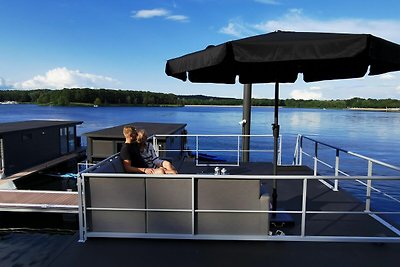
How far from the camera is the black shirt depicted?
495 cm

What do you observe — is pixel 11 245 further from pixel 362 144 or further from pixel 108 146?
pixel 362 144

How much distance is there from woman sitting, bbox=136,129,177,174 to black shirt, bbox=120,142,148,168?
216 mm

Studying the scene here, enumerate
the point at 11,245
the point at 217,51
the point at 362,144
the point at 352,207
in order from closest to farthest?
the point at 217,51, the point at 352,207, the point at 11,245, the point at 362,144

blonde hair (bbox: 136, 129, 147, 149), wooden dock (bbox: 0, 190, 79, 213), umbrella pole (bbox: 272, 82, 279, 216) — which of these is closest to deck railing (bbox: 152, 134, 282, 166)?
umbrella pole (bbox: 272, 82, 279, 216)

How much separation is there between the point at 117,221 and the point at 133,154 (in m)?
1.41

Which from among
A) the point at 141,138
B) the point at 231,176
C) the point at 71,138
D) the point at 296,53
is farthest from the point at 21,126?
the point at 296,53

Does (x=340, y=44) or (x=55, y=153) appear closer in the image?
(x=340, y=44)

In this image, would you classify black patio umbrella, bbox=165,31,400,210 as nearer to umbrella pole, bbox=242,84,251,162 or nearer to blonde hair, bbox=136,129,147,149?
blonde hair, bbox=136,129,147,149

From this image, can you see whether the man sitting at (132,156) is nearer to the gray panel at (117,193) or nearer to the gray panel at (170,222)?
the gray panel at (117,193)

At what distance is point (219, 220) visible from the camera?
151 inches

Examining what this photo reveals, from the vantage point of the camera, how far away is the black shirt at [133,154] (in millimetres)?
4953

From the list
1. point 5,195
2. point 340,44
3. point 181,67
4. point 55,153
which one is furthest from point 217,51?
point 55,153

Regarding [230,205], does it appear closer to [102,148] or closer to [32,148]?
[102,148]

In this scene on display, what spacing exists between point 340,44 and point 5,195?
12.7 meters
